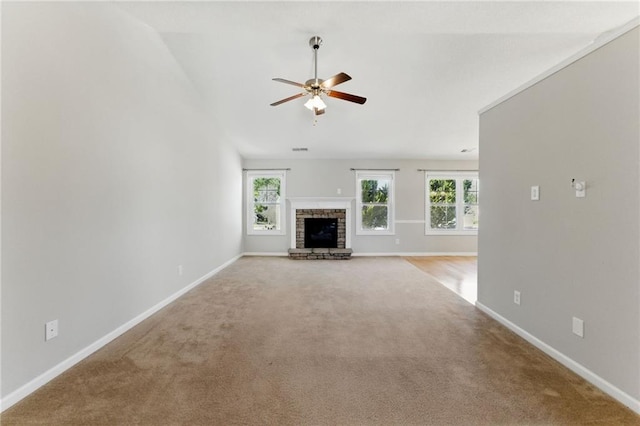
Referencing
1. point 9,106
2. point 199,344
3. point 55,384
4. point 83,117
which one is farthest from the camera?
point 199,344

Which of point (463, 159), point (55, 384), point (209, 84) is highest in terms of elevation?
point (209, 84)

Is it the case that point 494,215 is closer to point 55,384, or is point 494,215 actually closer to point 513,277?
point 513,277

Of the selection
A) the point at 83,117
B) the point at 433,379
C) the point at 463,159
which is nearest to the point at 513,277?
the point at 433,379

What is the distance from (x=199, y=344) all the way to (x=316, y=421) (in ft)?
4.31

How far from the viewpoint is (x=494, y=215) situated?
2895 millimetres

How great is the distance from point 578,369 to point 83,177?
3965 millimetres

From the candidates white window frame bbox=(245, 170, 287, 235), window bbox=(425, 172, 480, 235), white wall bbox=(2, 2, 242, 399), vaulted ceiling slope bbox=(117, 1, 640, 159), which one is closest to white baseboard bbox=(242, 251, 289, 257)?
white window frame bbox=(245, 170, 287, 235)

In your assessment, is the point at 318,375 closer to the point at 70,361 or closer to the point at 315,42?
the point at 70,361

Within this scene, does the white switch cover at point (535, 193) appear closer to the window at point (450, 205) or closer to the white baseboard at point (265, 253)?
the window at point (450, 205)

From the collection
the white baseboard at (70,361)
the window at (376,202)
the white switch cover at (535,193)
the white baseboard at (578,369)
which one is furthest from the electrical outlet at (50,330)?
the window at (376,202)

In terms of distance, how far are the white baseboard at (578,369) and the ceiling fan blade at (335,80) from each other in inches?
112

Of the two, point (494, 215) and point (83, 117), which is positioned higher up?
point (83, 117)

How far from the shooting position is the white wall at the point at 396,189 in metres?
6.57

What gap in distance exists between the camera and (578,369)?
1.90m
